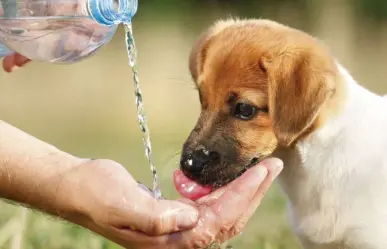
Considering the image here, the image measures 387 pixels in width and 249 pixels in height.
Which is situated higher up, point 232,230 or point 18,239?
point 232,230

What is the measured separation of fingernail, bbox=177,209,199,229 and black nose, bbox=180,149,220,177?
0.23 m

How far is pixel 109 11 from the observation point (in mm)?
1637

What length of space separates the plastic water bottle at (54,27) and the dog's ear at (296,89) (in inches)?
14.4

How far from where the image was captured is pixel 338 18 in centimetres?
245

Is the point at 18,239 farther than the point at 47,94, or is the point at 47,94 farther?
the point at 47,94

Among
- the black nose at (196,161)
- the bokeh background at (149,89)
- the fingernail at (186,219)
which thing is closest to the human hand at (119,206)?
the fingernail at (186,219)

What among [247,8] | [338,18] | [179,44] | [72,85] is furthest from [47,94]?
[338,18]

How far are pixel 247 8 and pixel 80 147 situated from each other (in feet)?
2.28

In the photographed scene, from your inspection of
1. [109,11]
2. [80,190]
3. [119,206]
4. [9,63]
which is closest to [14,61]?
[9,63]

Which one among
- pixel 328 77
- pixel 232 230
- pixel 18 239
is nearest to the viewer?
pixel 232 230

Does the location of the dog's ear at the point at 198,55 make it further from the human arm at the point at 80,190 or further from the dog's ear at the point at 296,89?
the human arm at the point at 80,190

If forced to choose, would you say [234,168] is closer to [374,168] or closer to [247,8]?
[374,168]

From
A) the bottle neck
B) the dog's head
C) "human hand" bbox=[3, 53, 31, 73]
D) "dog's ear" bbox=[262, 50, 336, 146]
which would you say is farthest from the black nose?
"human hand" bbox=[3, 53, 31, 73]

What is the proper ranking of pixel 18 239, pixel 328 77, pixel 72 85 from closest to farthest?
pixel 328 77, pixel 18 239, pixel 72 85
